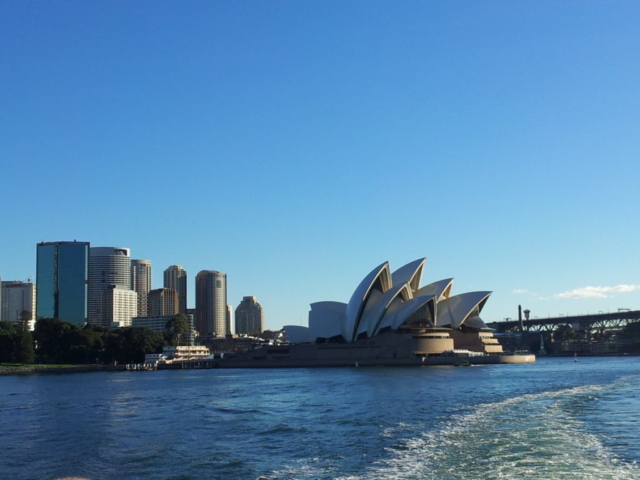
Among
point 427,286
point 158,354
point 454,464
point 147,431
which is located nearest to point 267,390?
point 147,431

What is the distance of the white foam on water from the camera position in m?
18.8

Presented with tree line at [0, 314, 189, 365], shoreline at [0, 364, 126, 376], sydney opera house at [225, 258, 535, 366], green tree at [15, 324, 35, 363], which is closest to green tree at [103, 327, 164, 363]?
tree line at [0, 314, 189, 365]

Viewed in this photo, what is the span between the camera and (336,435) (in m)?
26.8

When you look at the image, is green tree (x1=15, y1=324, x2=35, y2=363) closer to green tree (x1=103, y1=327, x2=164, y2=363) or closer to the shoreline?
the shoreline

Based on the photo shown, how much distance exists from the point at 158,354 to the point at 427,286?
4528 cm

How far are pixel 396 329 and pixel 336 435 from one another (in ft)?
219

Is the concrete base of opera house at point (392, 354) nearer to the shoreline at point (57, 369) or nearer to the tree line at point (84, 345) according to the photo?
the shoreline at point (57, 369)

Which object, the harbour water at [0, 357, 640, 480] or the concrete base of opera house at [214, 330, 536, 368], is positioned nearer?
the harbour water at [0, 357, 640, 480]

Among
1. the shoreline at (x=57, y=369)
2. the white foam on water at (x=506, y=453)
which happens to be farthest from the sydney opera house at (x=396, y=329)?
the white foam on water at (x=506, y=453)

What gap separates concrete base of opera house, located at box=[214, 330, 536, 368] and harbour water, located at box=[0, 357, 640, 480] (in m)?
45.7

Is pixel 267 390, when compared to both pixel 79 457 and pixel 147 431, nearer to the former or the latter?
pixel 147 431

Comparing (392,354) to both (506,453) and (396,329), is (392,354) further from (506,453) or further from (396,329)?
(506,453)

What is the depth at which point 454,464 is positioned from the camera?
20.3m

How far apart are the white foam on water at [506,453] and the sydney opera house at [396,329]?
200ft
